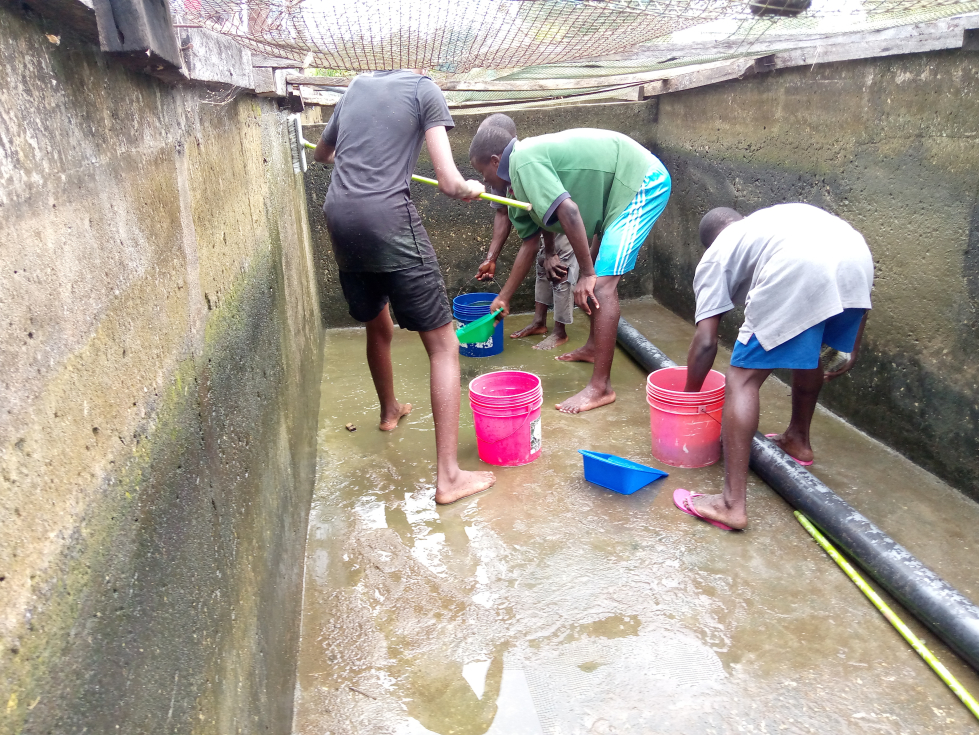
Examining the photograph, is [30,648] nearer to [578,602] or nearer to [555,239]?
[578,602]

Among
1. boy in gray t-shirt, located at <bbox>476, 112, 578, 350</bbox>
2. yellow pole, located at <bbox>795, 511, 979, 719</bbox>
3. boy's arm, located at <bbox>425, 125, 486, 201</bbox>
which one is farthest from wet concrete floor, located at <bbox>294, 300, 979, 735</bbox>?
boy in gray t-shirt, located at <bbox>476, 112, 578, 350</bbox>

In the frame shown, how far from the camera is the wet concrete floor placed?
205cm

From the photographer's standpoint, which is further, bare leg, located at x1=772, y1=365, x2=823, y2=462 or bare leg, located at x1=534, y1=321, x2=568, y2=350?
bare leg, located at x1=534, y1=321, x2=568, y2=350

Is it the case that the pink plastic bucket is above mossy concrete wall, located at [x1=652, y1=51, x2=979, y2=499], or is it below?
below

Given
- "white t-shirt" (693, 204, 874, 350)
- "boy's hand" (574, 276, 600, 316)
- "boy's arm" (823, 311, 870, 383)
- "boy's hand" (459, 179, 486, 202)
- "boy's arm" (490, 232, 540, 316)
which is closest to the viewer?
"white t-shirt" (693, 204, 874, 350)

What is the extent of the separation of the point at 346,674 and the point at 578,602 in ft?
2.82

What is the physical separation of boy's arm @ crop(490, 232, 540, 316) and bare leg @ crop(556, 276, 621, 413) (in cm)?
73

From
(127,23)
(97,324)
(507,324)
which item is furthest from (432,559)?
(507,324)

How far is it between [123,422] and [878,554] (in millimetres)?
2499

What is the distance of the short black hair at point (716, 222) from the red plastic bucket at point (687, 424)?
73cm

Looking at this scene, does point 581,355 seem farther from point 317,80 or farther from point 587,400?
point 317,80

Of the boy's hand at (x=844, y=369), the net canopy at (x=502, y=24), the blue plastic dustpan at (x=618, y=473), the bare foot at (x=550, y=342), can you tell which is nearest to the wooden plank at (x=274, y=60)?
the net canopy at (x=502, y=24)

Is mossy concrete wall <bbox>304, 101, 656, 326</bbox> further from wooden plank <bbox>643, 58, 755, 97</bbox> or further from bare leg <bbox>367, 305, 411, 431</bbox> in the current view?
bare leg <bbox>367, 305, 411, 431</bbox>

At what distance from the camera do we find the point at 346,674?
2.24 metres
